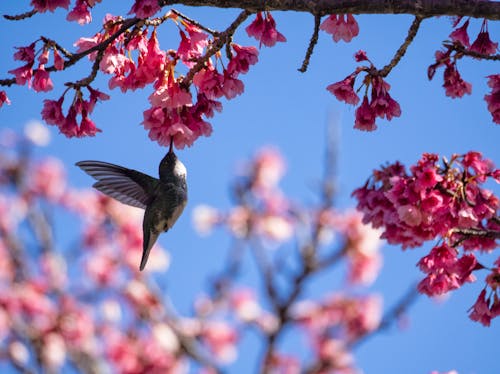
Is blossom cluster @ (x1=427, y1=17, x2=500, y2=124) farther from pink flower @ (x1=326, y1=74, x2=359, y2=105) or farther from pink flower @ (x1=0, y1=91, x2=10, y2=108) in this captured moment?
pink flower @ (x1=0, y1=91, x2=10, y2=108)

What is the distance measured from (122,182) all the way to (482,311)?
5.40 ft

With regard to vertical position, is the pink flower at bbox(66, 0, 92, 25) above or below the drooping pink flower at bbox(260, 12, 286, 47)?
below

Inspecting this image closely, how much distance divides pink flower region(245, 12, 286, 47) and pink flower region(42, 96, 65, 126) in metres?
0.83

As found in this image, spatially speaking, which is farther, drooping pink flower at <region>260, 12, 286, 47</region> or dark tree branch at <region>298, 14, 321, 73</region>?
drooping pink flower at <region>260, 12, 286, 47</region>

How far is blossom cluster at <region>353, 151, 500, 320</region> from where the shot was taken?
2.70 m

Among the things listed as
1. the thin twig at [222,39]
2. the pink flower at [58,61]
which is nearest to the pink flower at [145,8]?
the thin twig at [222,39]

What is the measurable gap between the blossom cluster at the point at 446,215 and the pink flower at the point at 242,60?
2.80 ft

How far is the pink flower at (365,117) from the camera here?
2.58m

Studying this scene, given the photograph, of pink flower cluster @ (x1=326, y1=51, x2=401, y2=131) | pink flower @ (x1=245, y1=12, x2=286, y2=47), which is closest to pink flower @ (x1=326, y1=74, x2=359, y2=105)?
pink flower cluster @ (x1=326, y1=51, x2=401, y2=131)

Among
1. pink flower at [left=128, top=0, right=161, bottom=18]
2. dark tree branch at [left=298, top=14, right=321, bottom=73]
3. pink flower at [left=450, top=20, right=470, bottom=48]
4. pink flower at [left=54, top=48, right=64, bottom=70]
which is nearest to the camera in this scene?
pink flower at [left=128, top=0, right=161, bottom=18]

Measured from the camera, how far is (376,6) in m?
2.17

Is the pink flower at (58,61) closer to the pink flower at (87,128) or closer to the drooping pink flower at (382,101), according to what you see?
the pink flower at (87,128)

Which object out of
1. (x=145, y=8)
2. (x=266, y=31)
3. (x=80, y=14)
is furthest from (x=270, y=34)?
(x=80, y=14)

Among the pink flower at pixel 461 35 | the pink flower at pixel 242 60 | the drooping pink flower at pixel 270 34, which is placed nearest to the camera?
the pink flower at pixel 242 60
